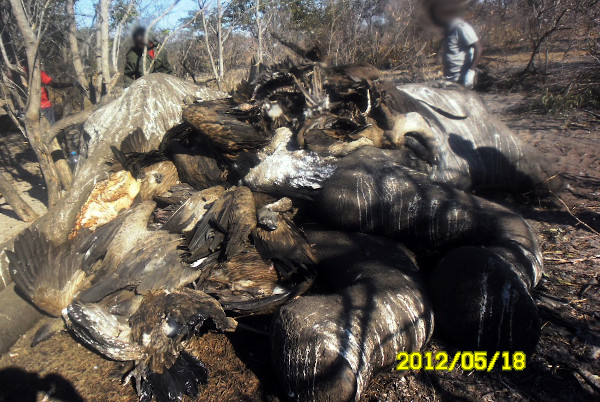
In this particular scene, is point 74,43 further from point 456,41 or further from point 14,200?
point 456,41

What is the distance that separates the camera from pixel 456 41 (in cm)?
554

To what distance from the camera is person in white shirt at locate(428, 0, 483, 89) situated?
547cm

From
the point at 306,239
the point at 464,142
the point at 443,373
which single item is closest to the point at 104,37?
the point at 306,239

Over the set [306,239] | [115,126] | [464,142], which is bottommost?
[306,239]

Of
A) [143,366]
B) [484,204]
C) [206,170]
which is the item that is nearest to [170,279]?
[143,366]

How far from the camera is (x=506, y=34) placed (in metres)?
12.7

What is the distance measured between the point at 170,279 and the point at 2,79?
3526 millimetres

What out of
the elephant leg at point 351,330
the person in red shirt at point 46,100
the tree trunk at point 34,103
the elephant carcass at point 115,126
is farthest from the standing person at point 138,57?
the elephant leg at point 351,330

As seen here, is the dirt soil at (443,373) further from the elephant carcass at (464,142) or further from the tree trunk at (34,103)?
the tree trunk at (34,103)

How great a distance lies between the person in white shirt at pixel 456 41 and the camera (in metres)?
5.47

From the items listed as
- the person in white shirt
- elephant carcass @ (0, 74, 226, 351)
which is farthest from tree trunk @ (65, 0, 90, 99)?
the person in white shirt

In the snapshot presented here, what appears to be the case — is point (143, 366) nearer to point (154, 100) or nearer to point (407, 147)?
point (154, 100)
